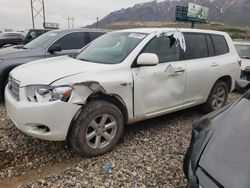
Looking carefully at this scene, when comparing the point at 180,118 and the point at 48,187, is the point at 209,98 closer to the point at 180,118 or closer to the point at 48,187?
the point at 180,118

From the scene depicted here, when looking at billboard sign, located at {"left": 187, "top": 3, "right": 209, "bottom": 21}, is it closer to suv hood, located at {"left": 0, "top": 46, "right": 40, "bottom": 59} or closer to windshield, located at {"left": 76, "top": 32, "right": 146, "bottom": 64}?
suv hood, located at {"left": 0, "top": 46, "right": 40, "bottom": 59}

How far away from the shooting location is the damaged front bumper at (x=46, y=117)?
3.18 metres

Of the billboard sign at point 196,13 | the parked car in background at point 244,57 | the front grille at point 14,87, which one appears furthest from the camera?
the billboard sign at point 196,13

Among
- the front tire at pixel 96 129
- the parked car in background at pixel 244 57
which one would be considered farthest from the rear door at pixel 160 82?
the parked car in background at pixel 244 57

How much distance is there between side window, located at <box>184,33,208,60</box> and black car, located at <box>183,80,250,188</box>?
2.37 metres

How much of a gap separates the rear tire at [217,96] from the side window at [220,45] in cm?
60

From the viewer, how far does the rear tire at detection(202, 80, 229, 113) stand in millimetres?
5324

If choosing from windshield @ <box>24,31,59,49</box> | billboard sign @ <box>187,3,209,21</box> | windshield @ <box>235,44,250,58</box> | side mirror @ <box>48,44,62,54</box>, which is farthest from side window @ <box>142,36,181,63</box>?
billboard sign @ <box>187,3,209,21</box>

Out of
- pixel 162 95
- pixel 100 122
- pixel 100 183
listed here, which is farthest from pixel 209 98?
pixel 100 183

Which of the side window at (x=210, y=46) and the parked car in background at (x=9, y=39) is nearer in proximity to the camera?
the side window at (x=210, y=46)

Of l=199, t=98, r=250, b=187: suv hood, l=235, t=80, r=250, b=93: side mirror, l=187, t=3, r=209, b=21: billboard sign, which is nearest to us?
l=199, t=98, r=250, b=187: suv hood

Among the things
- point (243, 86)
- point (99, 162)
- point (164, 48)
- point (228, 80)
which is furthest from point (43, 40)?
point (243, 86)

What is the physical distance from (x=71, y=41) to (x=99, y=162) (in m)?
4.14

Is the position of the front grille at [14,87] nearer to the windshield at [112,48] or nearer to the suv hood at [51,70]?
the suv hood at [51,70]
